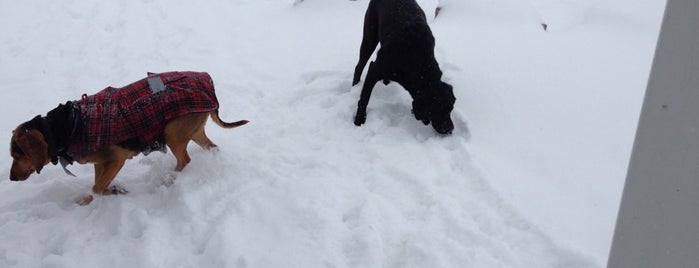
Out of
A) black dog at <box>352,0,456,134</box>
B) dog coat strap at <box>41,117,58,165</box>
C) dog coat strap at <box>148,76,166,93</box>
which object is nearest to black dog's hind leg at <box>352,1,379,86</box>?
black dog at <box>352,0,456,134</box>

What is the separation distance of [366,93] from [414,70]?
508mm

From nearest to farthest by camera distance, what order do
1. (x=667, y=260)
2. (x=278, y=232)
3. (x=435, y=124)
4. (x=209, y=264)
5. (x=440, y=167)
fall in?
(x=667, y=260) → (x=209, y=264) → (x=278, y=232) → (x=440, y=167) → (x=435, y=124)

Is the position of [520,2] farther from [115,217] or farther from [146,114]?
[115,217]

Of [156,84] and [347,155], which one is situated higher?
[156,84]

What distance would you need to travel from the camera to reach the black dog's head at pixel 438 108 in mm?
4027

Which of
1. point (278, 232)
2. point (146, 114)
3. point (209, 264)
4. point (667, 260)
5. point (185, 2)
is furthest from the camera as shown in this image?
point (185, 2)

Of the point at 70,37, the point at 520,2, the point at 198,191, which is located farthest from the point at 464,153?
the point at 70,37

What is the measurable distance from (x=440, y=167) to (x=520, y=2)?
404cm

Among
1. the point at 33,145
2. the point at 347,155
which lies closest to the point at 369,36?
the point at 347,155

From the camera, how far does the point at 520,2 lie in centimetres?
663

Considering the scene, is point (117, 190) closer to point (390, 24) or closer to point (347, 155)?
point (347, 155)

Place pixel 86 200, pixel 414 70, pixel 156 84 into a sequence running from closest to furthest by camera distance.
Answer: pixel 156 84, pixel 86 200, pixel 414 70

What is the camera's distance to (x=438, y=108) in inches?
158

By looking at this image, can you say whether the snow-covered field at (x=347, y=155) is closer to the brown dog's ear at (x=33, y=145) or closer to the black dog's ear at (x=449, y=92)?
the black dog's ear at (x=449, y=92)
